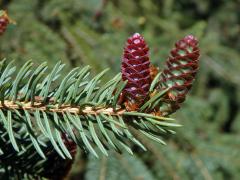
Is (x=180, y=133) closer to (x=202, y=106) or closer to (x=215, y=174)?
(x=215, y=174)

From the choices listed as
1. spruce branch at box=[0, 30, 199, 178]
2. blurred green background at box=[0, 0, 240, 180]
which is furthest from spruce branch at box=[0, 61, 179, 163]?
blurred green background at box=[0, 0, 240, 180]

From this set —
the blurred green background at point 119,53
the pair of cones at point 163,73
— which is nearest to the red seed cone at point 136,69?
the pair of cones at point 163,73

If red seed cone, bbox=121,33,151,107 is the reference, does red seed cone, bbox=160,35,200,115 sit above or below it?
below

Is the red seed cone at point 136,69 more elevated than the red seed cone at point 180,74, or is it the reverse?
the red seed cone at point 136,69

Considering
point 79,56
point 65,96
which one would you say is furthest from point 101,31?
point 65,96

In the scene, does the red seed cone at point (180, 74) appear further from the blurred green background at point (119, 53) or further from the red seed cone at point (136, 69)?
the blurred green background at point (119, 53)

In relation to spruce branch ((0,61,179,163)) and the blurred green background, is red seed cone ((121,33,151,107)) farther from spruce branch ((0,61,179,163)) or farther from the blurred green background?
the blurred green background
